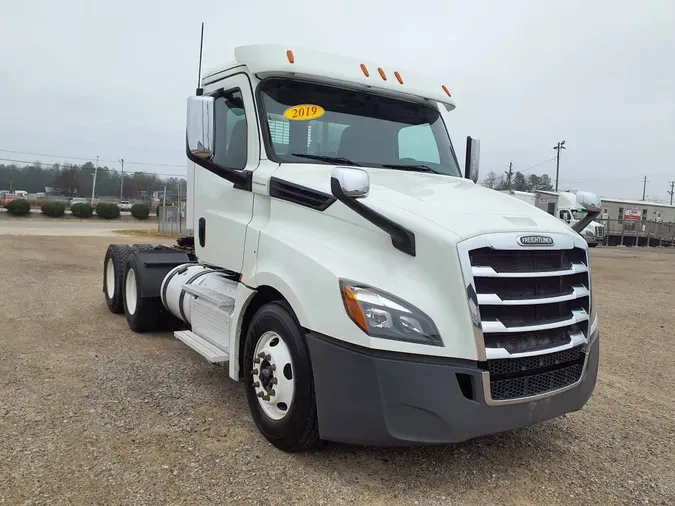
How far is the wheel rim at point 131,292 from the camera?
22.0 feet

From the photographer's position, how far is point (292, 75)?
4164mm

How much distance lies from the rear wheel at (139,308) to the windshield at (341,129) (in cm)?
323

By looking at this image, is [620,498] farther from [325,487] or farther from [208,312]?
[208,312]

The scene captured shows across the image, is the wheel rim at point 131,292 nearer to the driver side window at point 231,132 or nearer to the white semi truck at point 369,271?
the white semi truck at point 369,271

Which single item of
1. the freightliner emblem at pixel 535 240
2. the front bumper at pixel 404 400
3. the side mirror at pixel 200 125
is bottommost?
the front bumper at pixel 404 400

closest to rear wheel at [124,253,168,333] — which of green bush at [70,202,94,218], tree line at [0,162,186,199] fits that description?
green bush at [70,202,94,218]

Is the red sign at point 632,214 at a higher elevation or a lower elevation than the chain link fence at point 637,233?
higher

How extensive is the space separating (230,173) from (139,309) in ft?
9.78

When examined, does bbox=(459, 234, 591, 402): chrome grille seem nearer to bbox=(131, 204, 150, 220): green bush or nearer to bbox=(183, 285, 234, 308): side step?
bbox=(183, 285, 234, 308): side step

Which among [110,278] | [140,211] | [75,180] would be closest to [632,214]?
[140,211]

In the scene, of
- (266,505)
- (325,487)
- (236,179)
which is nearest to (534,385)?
(325,487)

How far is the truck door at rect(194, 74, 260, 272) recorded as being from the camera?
420 centimetres

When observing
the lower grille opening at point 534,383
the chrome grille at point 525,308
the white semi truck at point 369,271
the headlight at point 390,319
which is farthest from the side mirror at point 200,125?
the lower grille opening at point 534,383

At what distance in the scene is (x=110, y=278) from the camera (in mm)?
7766
